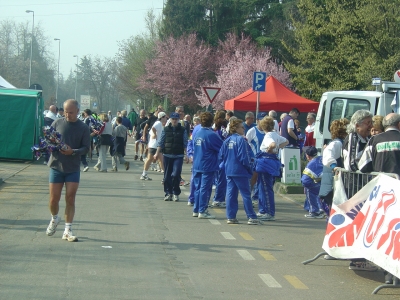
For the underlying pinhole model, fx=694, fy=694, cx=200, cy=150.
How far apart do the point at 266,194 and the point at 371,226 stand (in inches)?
188

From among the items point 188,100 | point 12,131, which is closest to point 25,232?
point 12,131

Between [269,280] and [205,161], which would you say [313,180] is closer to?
[205,161]

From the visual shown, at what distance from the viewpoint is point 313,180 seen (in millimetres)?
12156

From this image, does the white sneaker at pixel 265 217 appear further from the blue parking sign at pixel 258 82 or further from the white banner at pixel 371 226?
the blue parking sign at pixel 258 82

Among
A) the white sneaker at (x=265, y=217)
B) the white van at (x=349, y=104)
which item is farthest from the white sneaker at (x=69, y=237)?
the white van at (x=349, y=104)

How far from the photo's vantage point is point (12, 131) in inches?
907

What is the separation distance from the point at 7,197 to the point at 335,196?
804 cm

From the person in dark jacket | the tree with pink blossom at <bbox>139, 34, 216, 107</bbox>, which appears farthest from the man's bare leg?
the tree with pink blossom at <bbox>139, 34, 216, 107</bbox>

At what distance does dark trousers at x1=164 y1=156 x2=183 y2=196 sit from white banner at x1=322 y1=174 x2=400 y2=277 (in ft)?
20.6

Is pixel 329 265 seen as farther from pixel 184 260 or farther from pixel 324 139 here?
pixel 324 139

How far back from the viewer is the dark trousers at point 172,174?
554 inches

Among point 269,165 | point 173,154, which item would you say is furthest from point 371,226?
point 173,154

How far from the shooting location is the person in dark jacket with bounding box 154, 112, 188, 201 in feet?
46.1

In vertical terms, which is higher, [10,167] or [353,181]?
[353,181]
